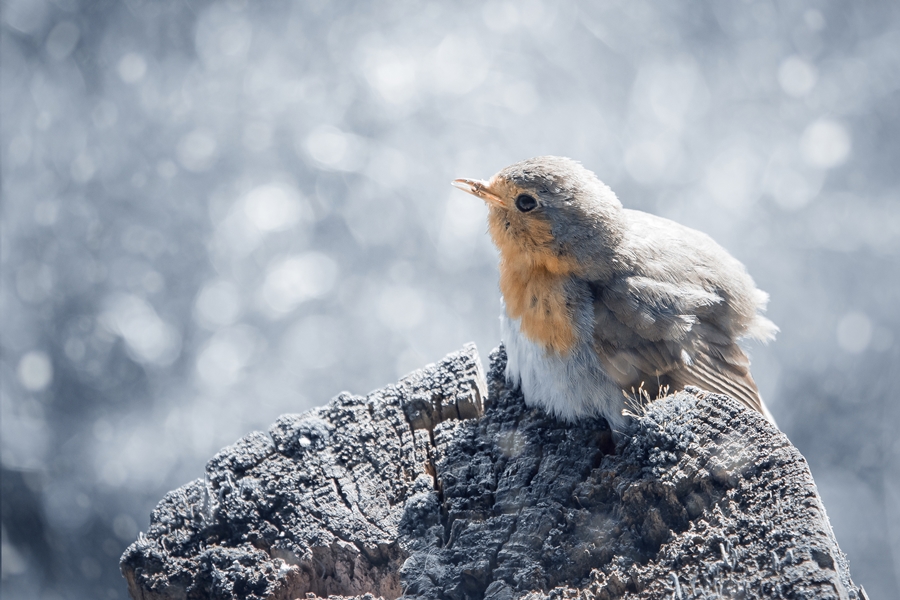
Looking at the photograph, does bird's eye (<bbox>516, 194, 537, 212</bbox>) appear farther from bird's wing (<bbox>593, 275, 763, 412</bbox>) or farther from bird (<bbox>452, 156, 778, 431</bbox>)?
bird's wing (<bbox>593, 275, 763, 412</bbox>)

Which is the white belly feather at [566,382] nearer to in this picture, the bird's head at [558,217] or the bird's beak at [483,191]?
the bird's head at [558,217]

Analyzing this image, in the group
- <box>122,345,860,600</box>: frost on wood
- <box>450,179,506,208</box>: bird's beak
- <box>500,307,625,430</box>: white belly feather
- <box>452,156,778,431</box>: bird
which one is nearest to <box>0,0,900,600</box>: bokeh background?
<box>450,179,506,208</box>: bird's beak

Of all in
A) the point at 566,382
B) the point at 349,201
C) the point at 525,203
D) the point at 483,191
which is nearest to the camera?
the point at 566,382

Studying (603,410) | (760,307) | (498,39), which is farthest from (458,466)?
(498,39)

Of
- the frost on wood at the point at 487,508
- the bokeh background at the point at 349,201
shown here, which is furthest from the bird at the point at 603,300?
the bokeh background at the point at 349,201

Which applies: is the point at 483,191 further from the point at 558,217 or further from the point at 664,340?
the point at 664,340

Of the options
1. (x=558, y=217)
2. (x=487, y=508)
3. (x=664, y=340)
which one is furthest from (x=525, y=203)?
(x=487, y=508)

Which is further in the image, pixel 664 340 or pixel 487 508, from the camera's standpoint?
pixel 664 340
